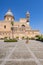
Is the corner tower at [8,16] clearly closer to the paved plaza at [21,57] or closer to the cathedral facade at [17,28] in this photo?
the cathedral facade at [17,28]

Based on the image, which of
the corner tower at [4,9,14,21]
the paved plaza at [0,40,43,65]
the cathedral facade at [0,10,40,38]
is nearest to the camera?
the paved plaza at [0,40,43,65]

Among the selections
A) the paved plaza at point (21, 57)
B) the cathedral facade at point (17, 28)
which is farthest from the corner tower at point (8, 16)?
the paved plaza at point (21, 57)

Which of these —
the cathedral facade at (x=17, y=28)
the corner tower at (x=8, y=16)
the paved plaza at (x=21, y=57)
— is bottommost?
the paved plaza at (x=21, y=57)

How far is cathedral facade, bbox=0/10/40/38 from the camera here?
5597 cm

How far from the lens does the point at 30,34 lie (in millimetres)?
56125

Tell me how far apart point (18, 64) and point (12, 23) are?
5474cm

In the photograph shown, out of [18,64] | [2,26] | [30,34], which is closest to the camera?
[18,64]

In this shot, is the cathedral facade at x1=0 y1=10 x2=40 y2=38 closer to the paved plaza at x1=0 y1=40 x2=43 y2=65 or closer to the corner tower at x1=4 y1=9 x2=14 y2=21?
the corner tower at x1=4 y1=9 x2=14 y2=21

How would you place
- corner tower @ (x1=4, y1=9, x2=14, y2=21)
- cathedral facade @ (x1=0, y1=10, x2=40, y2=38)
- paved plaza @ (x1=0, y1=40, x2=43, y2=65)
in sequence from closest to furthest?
paved plaza @ (x1=0, y1=40, x2=43, y2=65) → cathedral facade @ (x1=0, y1=10, x2=40, y2=38) → corner tower @ (x1=4, y1=9, x2=14, y2=21)

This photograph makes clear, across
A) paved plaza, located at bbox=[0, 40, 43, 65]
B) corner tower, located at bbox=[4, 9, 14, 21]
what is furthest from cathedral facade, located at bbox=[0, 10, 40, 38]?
paved plaza, located at bbox=[0, 40, 43, 65]

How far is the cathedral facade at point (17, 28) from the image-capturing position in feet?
184

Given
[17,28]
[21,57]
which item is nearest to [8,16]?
[17,28]

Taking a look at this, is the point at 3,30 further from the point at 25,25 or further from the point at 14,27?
the point at 25,25

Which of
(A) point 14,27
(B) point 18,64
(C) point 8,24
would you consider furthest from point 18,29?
(B) point 18,64
